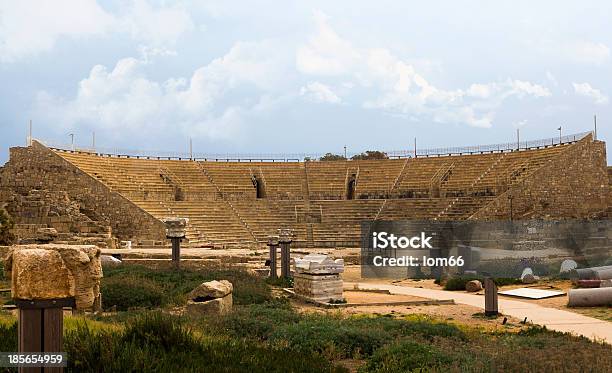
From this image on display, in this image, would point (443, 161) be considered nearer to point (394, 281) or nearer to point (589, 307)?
point (394, 281)

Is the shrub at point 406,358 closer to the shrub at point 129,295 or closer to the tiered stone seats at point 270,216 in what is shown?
the shrub at point 129,295

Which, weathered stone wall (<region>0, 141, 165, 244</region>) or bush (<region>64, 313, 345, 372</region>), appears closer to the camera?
bush (<region>64, 313, 345, 372</region>)

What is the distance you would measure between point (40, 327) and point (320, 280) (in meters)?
10.6

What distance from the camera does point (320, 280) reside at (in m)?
14.6

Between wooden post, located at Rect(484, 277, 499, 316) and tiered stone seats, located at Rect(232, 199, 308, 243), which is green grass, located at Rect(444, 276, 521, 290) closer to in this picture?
wooden post, located at Rect(484, 277, 499, 316)

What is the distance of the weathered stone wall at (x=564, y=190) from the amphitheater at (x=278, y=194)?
0.21ft

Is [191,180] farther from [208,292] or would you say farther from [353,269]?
[208,292]

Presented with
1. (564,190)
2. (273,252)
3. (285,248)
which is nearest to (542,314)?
(285,248)

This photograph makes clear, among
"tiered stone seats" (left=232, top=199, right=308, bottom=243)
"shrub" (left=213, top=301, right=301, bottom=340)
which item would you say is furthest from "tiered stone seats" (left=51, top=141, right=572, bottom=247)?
"shrub" (left=213, top=301, right=301, bottom=340)

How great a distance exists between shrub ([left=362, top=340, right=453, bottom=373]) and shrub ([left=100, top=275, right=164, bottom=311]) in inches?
259

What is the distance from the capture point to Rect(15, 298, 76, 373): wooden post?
14.0ft

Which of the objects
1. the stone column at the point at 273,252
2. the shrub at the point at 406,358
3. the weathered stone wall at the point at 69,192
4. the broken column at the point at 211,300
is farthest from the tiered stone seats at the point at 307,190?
the shrub at the point at 406,358

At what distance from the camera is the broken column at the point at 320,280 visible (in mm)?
14539

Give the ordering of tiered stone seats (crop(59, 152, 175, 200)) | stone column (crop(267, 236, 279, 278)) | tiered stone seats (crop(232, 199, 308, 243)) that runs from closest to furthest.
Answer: stone column (crop(267, 236, 279, 278)), tiered stone seats (crop(232, 199, 308, 243)), tiered stone seats (crop(59, 152, 175, 200))
